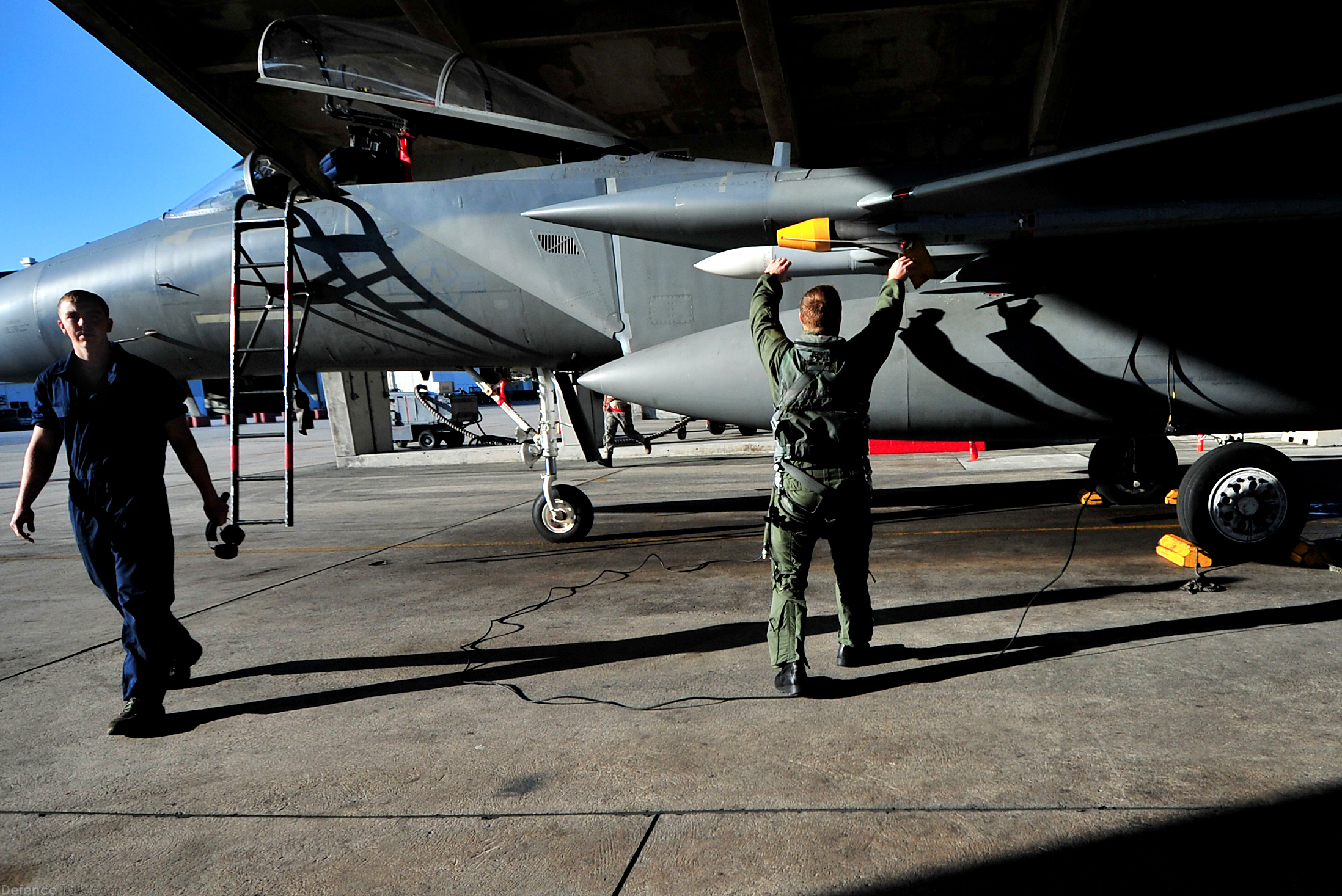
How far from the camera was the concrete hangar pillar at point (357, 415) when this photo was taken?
782 inches

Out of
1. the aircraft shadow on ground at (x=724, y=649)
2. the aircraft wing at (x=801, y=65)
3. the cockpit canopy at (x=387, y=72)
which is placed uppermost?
the aircraft wing at (x=801, y=65)

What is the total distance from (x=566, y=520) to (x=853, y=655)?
444cm

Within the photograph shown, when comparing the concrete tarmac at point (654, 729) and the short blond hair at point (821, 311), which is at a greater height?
the short blond hair at point (821, 311)

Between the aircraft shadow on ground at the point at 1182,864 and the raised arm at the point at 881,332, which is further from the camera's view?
the raised arm at the point at 881,332

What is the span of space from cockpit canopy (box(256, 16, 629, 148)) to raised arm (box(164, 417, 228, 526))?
405 cm

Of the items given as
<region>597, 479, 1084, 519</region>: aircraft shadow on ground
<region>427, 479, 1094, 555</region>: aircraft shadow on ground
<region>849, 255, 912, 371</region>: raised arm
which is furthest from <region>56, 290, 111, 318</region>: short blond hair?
<region>597, 479, 1084, 519</region>: aircraft shadow on ground

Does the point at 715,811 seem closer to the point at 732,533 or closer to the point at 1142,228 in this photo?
the point at 1142,228

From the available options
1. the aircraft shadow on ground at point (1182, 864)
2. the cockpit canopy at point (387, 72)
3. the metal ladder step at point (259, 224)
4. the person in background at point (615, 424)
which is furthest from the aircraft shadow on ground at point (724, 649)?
the person in background at point (615, 424)

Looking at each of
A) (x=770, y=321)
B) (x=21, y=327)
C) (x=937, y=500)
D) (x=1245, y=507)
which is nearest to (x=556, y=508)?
(x=770, y=321)

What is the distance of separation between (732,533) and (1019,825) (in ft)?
18.3

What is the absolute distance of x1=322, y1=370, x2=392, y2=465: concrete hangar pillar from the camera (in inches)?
782

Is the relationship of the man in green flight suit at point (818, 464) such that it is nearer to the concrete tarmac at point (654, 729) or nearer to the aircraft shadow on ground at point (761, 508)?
the concrete tarmac at point (654, 729)

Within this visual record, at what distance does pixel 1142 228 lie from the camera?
5.40 m

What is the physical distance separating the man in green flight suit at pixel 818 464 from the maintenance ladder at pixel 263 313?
4361 millimetres
